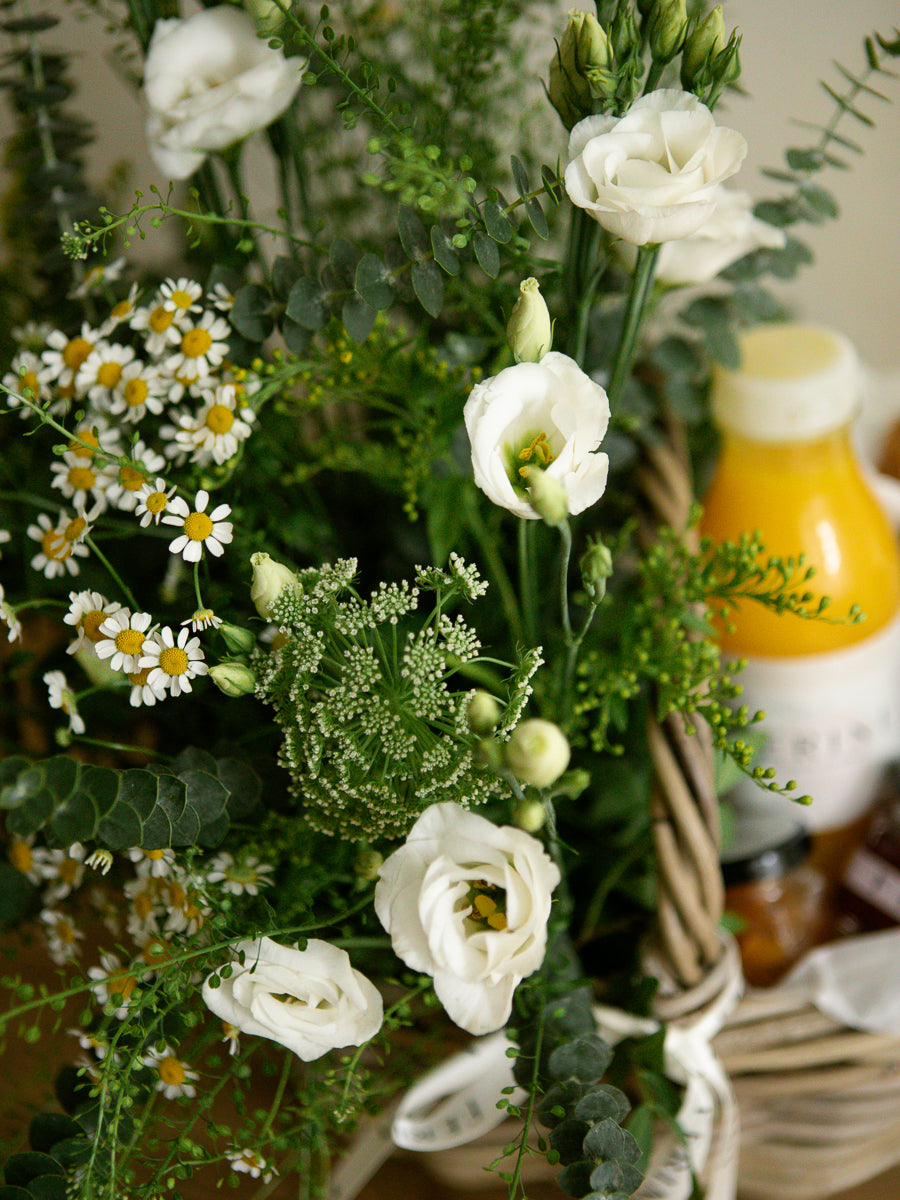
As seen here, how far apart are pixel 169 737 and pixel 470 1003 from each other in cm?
33

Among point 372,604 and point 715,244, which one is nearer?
point 372,604

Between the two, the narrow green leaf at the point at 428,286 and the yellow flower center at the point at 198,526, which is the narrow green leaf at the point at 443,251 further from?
the yellow flower center at the point at 198,526

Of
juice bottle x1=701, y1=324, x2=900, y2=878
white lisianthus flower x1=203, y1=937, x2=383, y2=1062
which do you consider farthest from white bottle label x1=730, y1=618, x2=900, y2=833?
white lisianthus flower x1=203, y1=937, x2=383, y2=1062

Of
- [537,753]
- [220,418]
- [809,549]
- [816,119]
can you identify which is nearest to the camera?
[537,753]

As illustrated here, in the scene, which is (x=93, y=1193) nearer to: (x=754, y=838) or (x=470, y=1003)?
(x=470, y=1003)

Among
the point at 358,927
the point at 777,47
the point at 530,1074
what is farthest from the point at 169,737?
the point at 777,47

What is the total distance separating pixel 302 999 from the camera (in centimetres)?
31

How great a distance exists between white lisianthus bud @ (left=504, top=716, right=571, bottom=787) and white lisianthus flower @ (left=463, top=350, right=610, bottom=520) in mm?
68

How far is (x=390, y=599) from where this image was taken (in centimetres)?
29

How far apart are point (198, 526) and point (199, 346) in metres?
0.10

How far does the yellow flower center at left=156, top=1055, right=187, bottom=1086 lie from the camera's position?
0.34 metres

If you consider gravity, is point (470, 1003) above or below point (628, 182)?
below

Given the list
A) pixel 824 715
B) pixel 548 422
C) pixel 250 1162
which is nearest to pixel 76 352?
pixel 548 422

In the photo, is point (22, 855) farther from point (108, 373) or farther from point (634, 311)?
point (634, 311)
